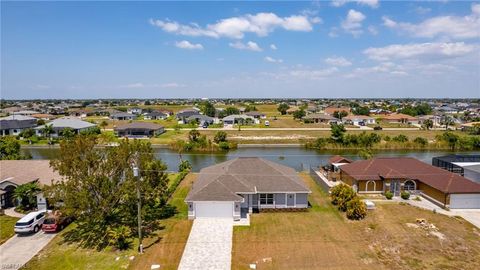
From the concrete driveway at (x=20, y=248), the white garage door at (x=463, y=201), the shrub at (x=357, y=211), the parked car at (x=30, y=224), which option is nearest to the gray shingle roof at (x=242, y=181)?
the shrub at (x=357, y=211)

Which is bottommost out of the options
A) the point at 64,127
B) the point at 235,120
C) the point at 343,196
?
the point at 343,196

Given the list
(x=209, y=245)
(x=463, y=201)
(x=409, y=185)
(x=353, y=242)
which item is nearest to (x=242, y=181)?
(x=209, y=245)

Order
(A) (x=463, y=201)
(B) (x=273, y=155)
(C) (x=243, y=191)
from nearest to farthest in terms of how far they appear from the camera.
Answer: (C) (x=243, y=191), (A) (x=463, y=201), (B) (x=273, y=155)

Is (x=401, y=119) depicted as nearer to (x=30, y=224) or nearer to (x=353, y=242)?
(x=353, y=242)

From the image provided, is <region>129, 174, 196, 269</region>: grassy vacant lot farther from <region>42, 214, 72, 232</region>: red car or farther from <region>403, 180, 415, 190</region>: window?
<region>403, 180, 415, 190</region>: window

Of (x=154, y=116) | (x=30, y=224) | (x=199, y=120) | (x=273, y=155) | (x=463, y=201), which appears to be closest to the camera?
(x=30, y=224)

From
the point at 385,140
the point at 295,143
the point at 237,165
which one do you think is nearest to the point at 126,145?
the point at 237,165
